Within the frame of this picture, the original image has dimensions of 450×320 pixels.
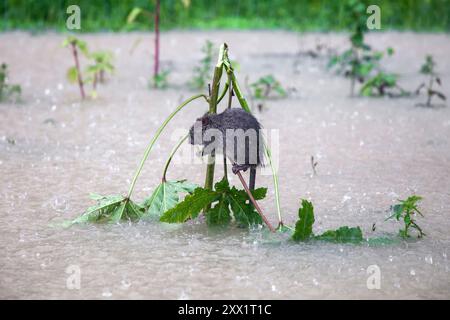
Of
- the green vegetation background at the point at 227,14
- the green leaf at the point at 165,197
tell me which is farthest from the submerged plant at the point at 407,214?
the green vegetation background at the point at 227,14

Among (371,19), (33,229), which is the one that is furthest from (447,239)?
(371,19)

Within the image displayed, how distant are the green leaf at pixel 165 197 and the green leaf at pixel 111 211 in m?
0.06

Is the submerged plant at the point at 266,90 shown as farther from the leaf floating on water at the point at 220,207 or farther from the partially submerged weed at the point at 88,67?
the leaf floating on water at the point at 220,207

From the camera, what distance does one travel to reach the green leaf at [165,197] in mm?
2684

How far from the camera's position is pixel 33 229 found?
2.63 meters

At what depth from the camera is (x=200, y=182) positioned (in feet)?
10.7

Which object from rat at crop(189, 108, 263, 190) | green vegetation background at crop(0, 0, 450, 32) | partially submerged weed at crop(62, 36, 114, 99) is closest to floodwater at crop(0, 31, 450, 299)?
partially submerged weed at crop(62, 36, 114, 99)

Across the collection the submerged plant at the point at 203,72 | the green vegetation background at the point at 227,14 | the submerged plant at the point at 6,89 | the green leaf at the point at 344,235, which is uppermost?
the green vegetation background at the point at 227,14

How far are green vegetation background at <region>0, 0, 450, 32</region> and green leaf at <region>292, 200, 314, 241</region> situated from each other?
18.9ft

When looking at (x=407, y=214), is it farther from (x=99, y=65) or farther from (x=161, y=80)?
(x=161, y=80)

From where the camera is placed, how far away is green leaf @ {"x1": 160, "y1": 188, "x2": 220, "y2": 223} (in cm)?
256

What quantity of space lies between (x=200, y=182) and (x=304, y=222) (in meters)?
0.88
